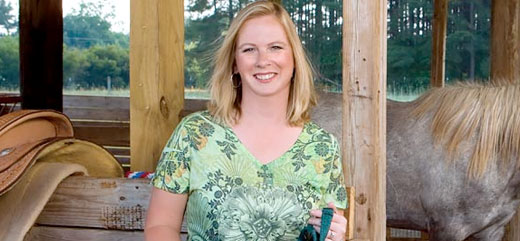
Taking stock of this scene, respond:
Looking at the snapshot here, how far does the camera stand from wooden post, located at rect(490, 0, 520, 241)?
14.4ft

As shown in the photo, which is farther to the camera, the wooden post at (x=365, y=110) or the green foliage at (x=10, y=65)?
the green foliage at (x=10, y=65)

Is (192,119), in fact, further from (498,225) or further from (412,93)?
(412,93)

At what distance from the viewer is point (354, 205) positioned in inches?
75.4

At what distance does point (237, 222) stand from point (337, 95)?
8.69 ft

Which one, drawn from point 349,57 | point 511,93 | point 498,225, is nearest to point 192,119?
point 349,57

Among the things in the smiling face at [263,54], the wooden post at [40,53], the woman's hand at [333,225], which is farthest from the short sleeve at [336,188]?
the wooden post at [40,53]

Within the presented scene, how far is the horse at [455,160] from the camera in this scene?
3.62 meters

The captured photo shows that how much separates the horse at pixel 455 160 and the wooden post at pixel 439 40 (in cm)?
244

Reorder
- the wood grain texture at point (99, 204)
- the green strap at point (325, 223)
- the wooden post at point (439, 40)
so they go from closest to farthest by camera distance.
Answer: the green strap at point (325, 223), the wood grain texture at point (99, 204), the wooden post at point (439, 40)

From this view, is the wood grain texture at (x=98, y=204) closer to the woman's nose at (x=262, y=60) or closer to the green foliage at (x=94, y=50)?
the woman's nose at (x=262, y=60)

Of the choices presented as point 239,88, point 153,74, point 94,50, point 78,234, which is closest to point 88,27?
point 94,50

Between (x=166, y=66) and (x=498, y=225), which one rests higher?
Answer: (x=166, y=66)

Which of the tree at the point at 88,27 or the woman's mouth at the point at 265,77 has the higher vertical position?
the tree at the point at 88,27

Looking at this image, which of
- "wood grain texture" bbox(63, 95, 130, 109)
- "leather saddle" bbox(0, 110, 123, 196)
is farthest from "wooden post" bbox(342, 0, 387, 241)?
"wood grain texture" bbox(63, 95, 130, 109)
